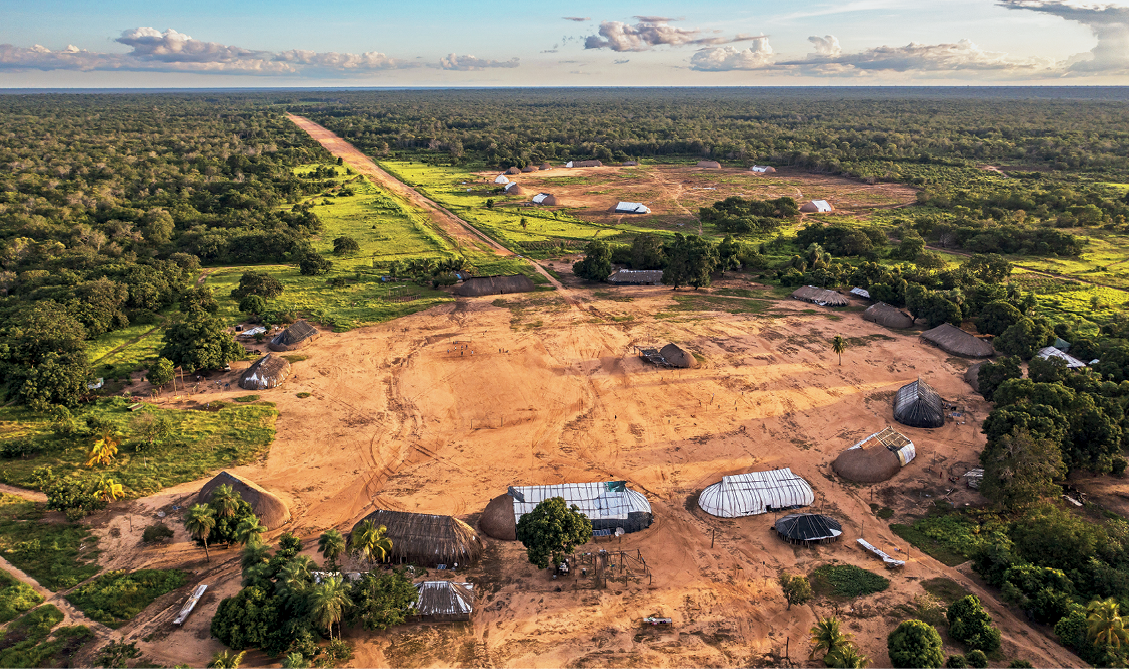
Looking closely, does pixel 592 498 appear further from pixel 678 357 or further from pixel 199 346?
pixel 199 346

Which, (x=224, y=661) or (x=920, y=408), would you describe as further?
(x=920, y=408)

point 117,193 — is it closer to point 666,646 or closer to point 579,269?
point 579,269

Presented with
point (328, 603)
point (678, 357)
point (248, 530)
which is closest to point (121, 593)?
point (248, 530)

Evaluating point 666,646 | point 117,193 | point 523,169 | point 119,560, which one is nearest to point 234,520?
point 119,560

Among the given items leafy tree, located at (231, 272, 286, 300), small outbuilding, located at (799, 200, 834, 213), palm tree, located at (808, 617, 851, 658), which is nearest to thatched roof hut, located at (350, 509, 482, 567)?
palm tree, located at (808, 617, 851, 658)

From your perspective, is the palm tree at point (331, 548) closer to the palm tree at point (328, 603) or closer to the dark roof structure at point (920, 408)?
the palm tree at point (328, 603)

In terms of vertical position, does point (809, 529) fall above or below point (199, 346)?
below
